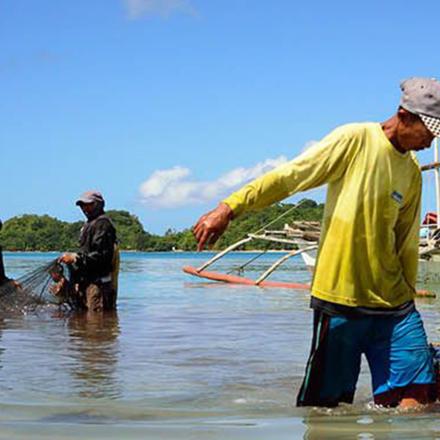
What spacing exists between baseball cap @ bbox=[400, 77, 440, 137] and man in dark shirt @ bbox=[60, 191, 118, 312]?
687 cm

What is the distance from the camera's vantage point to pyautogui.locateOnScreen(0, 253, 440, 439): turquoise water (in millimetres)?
3928

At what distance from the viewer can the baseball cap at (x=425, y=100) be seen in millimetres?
3756

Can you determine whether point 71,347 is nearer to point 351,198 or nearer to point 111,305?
point 111,305

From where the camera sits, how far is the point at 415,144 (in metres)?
3.86

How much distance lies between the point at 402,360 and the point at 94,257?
22.4 ft

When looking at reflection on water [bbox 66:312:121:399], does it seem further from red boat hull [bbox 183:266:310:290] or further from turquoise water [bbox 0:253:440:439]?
red boat hull [bbox 183:266:310:290]

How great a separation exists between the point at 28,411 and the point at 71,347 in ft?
10.8

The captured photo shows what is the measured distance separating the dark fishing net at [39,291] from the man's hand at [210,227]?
7701 millimetres

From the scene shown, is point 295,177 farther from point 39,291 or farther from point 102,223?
point 39,291

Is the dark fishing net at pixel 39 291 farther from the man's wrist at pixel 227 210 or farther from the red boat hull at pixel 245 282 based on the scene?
the red boat hull at pixel 245 282

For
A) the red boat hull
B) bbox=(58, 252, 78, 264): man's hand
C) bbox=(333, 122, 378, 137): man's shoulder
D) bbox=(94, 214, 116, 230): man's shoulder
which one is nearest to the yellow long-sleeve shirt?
bbox=(333, 122, 378, 137): man's shoulder

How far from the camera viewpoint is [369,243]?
388 centimetres

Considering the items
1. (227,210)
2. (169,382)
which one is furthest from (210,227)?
(169,382)

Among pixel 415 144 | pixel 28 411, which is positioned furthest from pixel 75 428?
pixel 415 144
